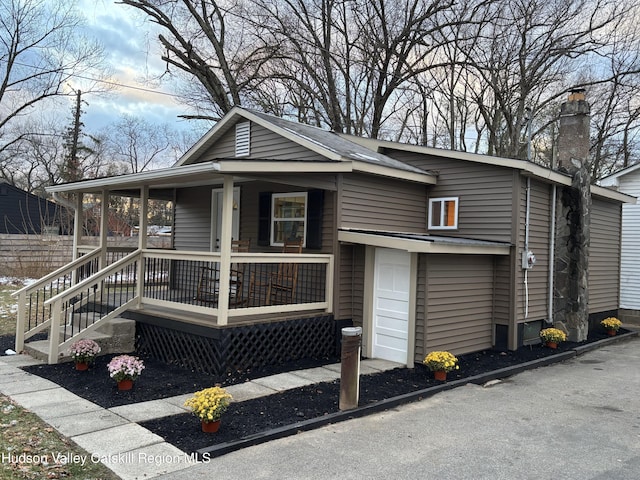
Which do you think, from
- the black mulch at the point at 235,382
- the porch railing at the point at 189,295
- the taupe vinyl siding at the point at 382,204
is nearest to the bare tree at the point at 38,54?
the porch railing at the point at 189,295

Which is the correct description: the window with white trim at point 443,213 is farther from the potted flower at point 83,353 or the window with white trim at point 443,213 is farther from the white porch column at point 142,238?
the potted flower at point 83,353

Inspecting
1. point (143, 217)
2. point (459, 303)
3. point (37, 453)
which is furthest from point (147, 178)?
point (459, 303)

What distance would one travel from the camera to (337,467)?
3742 mm

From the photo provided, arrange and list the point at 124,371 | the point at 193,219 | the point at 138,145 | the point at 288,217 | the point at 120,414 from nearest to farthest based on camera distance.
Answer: the point at 120,414 < the point at 124,371 < the point at 288,217 < the point at 193,219 < the point at 138,145

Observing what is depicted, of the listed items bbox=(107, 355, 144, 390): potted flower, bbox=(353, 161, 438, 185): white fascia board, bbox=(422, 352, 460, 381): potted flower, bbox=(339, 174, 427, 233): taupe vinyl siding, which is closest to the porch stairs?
bbox=(107, 355, 144, 390): potted flower

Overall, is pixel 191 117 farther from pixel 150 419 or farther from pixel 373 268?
pixel 150 419

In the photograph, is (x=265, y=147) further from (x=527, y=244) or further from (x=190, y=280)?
(x=527, y=244)

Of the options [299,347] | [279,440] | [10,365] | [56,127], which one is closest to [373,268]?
[299,347]

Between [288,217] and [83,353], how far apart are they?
13.0 ft

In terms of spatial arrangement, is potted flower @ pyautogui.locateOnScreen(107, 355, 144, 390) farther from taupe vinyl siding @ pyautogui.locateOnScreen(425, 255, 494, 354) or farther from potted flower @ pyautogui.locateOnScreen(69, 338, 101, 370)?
taupe vinyl siding @ pyautogui.locateOnScreen(425, 255, 494, 354)

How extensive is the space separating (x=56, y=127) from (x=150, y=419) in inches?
1221

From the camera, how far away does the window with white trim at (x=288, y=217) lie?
8430 millimetres

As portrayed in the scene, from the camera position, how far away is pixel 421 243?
6457mm

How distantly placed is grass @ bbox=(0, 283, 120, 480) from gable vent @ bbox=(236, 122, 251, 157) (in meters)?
6.11
